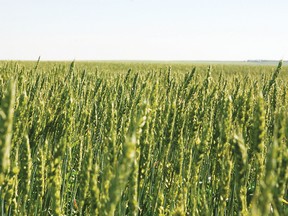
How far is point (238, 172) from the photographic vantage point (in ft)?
2.95

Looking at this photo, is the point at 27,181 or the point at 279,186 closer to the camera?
the point at 279,186

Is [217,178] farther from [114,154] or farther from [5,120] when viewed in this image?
[5,120]

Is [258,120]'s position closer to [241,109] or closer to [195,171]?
[195,171]

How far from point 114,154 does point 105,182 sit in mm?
125

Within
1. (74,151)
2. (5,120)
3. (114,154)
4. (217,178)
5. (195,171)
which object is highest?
(5,120)

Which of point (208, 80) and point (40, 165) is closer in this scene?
point (40, 165)

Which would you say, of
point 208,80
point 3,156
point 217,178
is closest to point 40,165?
point 3,156

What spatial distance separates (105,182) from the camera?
2.60 ft

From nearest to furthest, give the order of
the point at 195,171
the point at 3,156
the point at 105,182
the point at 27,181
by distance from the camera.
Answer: the point at 3,156 < the point at 105,182 < the point at 27,181 < the point at 195,171

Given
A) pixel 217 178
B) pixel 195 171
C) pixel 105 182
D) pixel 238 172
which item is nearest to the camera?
pixel 105 182

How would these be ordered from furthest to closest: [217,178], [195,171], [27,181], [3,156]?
[217,178] → [195,171] → [27,181] → [3,156]

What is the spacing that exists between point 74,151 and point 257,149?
1.61 meters

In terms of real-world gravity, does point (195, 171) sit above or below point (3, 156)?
below

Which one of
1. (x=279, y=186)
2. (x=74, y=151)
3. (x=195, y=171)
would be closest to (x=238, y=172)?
(x=279, y=186)
